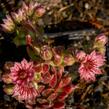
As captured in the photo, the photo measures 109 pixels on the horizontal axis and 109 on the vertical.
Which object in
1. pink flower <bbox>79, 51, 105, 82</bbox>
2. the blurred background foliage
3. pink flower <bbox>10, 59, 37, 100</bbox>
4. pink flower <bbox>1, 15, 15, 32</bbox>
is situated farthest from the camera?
the blurred background foliage

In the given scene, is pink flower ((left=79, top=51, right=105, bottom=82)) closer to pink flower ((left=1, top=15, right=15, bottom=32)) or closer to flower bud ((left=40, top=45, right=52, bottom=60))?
flower bud ((left=40, top=45, right=52, bottom=60))

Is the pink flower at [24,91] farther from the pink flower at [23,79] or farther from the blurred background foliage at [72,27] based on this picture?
the blurred background foliage at [72,27]

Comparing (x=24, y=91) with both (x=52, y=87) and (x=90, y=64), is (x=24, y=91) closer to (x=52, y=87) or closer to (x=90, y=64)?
(x=52, y=87)

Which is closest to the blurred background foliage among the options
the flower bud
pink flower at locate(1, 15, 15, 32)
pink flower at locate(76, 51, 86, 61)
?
pink flower at locate(1, 15, 15, 32)

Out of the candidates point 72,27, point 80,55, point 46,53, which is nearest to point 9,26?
point 46,53

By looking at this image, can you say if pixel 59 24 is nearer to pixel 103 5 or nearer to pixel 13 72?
pixel 103 5

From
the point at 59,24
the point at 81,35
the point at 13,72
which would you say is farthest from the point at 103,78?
the point at 13,72

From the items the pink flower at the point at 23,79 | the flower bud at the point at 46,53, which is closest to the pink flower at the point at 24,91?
the pink flower at the point at 23,79
